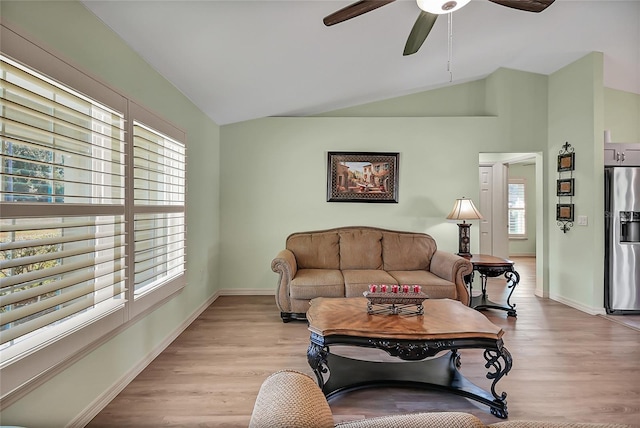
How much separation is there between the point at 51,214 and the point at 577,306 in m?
5.22

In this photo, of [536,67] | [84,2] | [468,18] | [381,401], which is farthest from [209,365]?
[536,67]

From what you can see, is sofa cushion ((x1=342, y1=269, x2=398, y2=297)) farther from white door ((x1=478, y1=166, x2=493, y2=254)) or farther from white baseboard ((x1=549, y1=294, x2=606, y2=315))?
white door ((x1=478, y1=166, x2=493, y2=254))

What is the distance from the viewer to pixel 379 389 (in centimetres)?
220

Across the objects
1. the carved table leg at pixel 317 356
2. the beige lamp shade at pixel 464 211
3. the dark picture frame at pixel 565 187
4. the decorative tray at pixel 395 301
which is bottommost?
the carved table leg at pixel 317 356

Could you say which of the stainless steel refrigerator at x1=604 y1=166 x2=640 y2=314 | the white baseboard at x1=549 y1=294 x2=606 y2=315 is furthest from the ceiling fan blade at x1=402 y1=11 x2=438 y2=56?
the white baseboard at x1=549 y1=294 x2=606 y2=315

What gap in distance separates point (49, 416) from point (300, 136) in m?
3.84

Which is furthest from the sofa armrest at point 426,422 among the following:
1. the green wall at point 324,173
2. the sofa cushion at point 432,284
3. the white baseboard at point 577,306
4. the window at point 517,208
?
the window at point 517,208

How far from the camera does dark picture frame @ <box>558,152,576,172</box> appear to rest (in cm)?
408

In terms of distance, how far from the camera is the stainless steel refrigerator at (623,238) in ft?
12.3

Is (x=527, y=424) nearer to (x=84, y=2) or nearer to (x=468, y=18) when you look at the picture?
(x=84, y=2)

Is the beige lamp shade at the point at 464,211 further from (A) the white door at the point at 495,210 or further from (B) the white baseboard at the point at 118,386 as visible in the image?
(B) the white baseboard at the point at 118,386

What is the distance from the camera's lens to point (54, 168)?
165 cm

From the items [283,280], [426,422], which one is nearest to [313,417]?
[426,422]

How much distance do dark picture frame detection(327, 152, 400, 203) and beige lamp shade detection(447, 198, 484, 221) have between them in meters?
0.79
